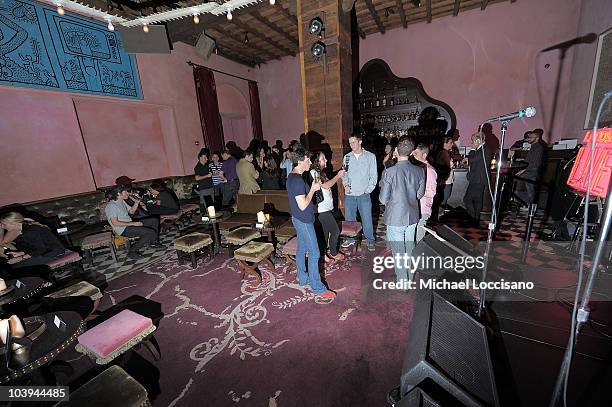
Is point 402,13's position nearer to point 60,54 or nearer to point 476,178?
point 476,178

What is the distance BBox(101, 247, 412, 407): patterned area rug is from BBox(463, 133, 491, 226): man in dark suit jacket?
3.50 m

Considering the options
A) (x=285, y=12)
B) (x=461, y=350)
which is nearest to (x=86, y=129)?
(x=285, y=12)

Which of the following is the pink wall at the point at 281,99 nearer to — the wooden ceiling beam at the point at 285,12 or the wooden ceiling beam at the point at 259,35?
the wooden ceiling beam at the point at 259,35

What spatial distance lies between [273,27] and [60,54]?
5.31 m

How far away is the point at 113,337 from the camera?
2.23 metres

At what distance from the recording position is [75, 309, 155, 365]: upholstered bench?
6.97 ft

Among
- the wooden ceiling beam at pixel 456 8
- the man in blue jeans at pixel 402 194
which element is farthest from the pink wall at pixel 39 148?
the wooden ceiling beam at pixel 456 8

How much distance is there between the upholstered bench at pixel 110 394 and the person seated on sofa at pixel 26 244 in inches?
137

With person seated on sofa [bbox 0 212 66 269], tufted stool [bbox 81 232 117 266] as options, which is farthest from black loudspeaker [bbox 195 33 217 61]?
person seated on sofa [bbox 0 212 66 269]

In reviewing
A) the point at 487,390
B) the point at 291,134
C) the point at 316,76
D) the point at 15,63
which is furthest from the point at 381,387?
the point at 291,134

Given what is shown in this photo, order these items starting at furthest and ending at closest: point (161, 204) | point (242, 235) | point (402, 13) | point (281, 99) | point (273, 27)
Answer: point (281, 99), point (273, 27), point (402, 13), point (161, 204), point (242, 235)

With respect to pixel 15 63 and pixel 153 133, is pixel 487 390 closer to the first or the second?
pixel 15 63

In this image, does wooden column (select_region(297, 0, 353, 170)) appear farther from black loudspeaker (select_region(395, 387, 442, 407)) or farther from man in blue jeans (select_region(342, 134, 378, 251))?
black loudspeaker (select_region(395, 387, 442, 407))

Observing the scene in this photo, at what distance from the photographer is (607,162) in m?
1.88
